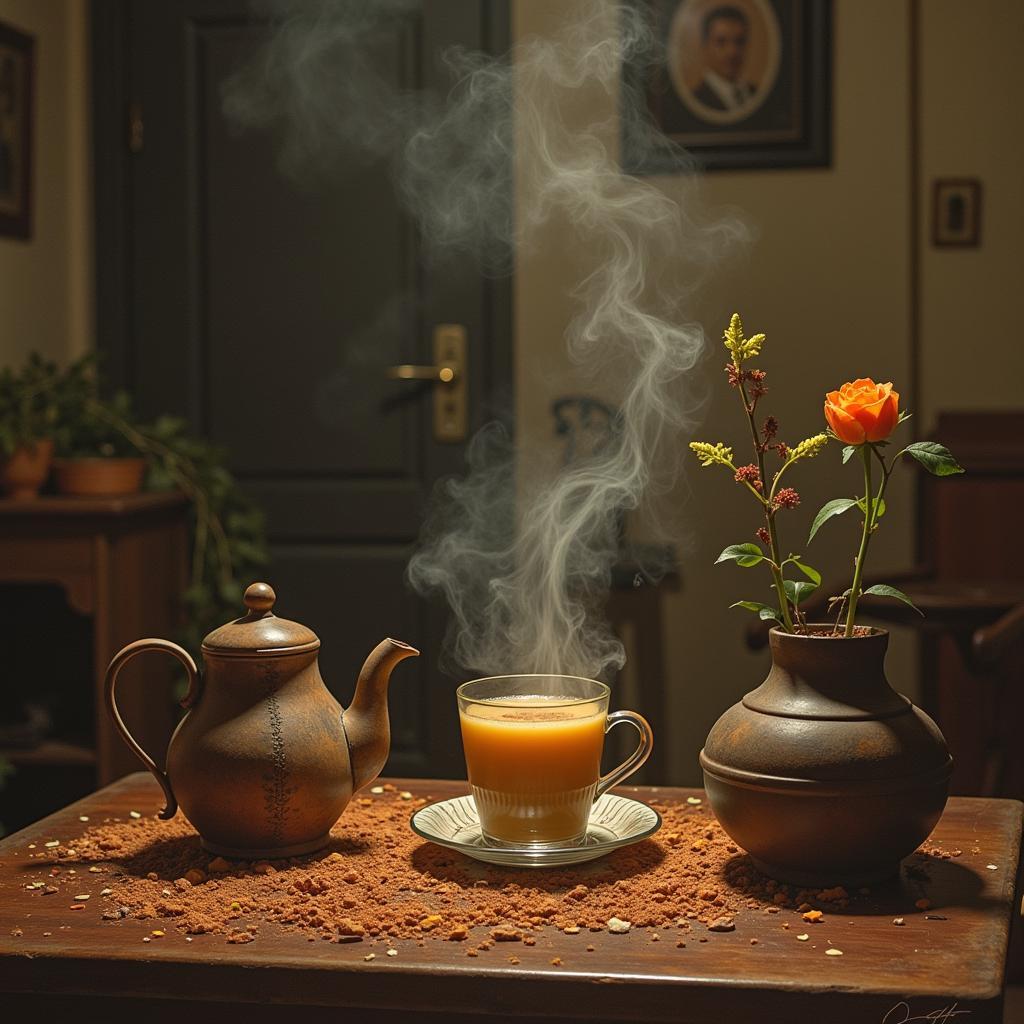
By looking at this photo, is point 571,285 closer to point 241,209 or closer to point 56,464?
point 241,209

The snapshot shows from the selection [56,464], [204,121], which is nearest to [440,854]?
[56,464]

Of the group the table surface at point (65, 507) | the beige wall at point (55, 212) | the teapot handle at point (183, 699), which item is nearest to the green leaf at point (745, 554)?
the teapot handle at point (183, 699)

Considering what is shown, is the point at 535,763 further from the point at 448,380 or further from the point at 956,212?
the point at 956,212

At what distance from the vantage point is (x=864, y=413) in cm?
A: 121

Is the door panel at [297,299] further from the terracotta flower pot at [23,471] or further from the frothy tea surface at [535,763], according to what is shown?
the frothy tea surface at [535,763]

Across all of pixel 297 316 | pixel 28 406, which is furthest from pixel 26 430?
pixel 297 316

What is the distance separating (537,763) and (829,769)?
0.94 ft

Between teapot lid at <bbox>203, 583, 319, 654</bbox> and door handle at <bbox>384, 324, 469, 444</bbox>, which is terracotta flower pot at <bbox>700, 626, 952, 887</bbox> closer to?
teapot lid at <bbox>203, 583, 319, 654</bbox>

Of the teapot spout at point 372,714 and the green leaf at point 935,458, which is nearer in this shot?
the green leaf at point 935,458

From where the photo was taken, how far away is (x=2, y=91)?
11.8 ft

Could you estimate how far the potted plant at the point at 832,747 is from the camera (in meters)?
1.19
